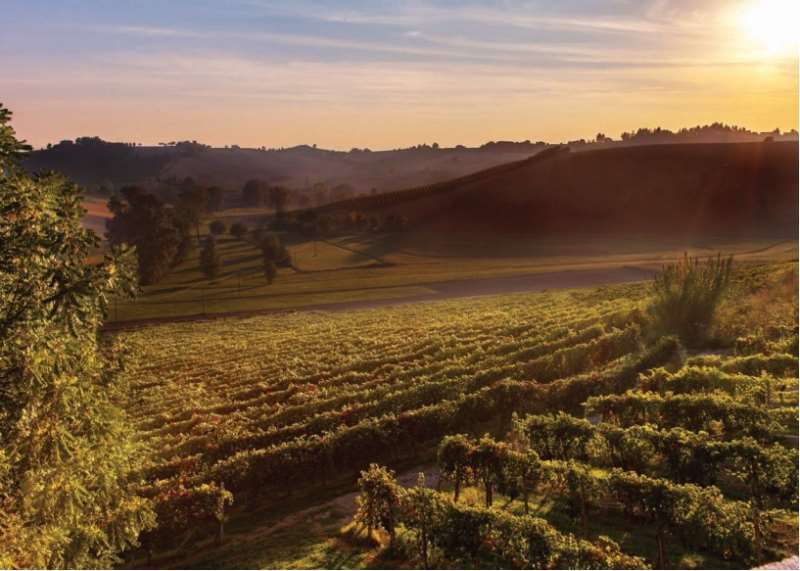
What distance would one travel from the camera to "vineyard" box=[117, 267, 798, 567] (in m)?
13.3

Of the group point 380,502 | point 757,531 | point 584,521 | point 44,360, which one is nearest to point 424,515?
point 380,502

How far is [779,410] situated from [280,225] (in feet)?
347

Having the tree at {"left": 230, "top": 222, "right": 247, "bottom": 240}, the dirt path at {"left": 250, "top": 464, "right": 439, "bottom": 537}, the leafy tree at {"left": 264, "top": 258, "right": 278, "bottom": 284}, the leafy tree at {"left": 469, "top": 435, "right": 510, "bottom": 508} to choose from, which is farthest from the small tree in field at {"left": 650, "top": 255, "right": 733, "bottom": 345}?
the tree at {"left": 230, "top": 222, "right": 247, "bottom": 240}

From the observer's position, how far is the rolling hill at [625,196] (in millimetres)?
121062

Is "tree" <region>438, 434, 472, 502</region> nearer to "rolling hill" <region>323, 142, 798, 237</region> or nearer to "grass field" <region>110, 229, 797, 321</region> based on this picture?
"grass field" <region>110, 229, 797, 321</region>

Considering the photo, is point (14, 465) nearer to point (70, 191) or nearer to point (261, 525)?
point (70, 191)

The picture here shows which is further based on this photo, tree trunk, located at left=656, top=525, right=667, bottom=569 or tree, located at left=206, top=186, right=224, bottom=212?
tree, located at left=206, top=186, right=224, bottom=212

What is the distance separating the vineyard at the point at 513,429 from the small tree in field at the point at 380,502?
32cm

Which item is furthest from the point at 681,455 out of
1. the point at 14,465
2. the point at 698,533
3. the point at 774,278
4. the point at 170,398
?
the point at 774,278

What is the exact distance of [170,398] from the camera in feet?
95.8

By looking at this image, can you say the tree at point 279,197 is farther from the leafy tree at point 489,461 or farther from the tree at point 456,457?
the leafy tree at point 489,461

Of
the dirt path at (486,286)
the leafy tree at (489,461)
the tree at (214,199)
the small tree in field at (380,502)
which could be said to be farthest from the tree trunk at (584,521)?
the tree at (214,199)

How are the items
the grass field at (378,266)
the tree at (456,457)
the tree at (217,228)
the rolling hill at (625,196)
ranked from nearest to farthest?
the tree at (456,457)
the grass field at (378,266)
the tree at (217,228)
the rolling hill at (625,196)

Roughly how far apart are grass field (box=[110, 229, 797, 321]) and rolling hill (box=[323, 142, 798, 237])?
10.1m
